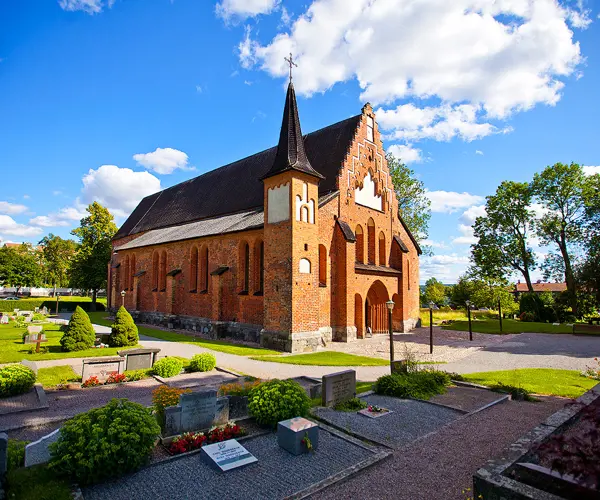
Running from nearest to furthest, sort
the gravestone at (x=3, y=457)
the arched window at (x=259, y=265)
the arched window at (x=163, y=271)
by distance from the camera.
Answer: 1. the gravestone at (x=3, y=457)
2. the arched window at (x=259, y=265)
3. the arched window at (x=163, y=271)

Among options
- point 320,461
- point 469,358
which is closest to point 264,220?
point 469,358

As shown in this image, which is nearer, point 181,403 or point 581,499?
point 581,499

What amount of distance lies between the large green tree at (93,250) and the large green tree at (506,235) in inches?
1786

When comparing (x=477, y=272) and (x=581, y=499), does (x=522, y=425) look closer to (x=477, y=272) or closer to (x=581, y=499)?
(x=581, y=499)

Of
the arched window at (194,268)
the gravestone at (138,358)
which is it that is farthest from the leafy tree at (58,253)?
the gravestone at (138,358)

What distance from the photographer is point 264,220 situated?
1980 centimetres

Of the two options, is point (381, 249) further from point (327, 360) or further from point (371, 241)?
point (327, 360)

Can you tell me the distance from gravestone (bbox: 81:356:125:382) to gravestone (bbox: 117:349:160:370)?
0.59m

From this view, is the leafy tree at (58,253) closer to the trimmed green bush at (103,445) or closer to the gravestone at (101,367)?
the gravestone at (101,367)

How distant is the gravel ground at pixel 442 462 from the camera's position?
521cm

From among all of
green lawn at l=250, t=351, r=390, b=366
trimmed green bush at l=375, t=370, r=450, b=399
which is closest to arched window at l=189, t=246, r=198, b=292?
green lawn at l=250, t=351, r=390, b=366

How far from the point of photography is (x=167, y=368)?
12.4 metres

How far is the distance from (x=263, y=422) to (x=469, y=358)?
12.5m

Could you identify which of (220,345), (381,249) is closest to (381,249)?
(381,249)
